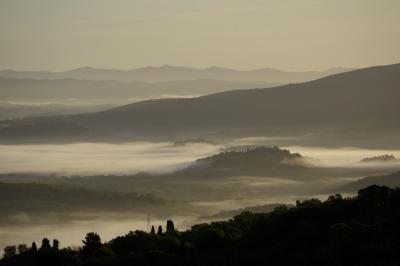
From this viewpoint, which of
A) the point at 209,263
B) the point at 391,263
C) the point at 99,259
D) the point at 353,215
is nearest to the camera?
the point at 391,263

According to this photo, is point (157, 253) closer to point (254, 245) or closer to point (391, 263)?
point (254, 245)

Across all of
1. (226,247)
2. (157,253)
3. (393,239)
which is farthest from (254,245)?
(393,239)

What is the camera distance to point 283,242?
89750 mm

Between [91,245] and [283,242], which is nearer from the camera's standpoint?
[283,242]

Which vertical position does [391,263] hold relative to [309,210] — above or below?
below

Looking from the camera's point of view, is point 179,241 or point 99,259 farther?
point 179,241

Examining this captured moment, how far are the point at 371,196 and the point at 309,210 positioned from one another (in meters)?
7.45

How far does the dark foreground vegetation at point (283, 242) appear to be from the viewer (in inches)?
3172

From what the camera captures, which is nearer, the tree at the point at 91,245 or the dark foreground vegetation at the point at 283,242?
the dark foreground vegetation at the point at 283,242

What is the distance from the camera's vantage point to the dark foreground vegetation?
264 feet

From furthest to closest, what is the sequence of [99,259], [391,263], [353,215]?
[353,215], [99,259], [391,263]

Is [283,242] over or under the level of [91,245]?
under

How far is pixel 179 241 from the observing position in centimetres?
10256

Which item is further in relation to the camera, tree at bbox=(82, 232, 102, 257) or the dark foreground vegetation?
tree at bbox=(82, 232, 102, 257)
